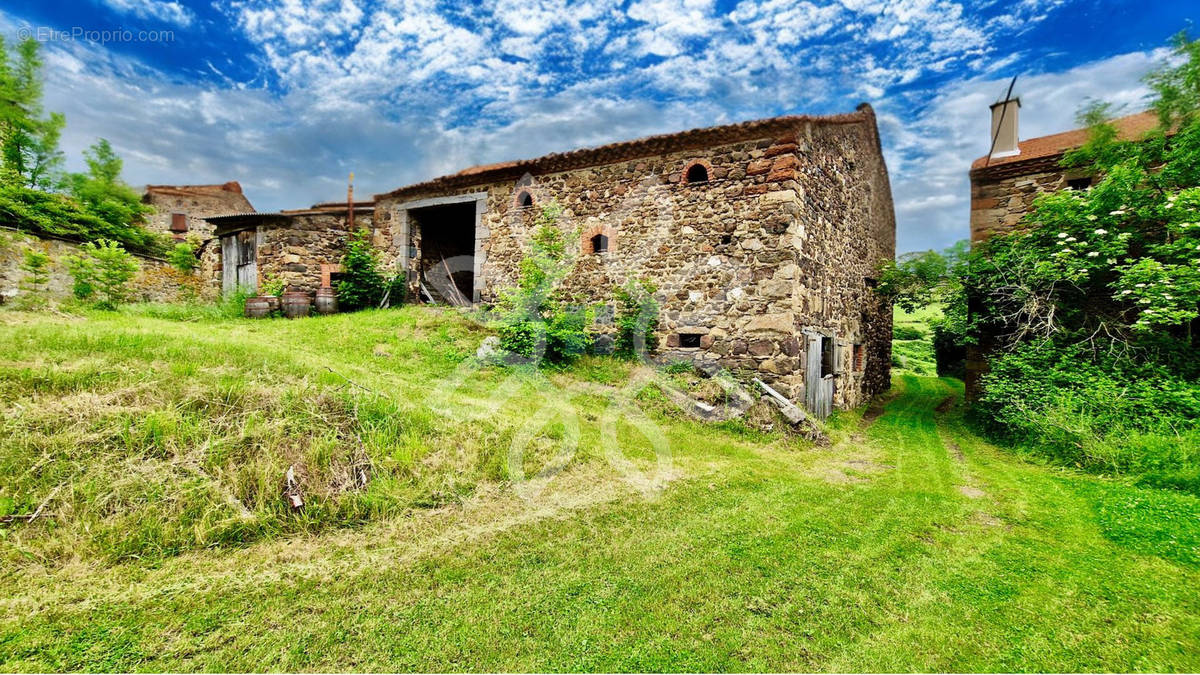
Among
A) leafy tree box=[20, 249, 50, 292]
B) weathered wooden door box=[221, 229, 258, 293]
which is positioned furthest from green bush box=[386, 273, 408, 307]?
leafy tree box=[20, 249, 50, 292]

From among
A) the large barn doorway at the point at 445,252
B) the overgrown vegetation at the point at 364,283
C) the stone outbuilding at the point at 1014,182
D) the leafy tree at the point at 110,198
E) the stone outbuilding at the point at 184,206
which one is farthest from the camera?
the stone outbuilding at the point at 184,206

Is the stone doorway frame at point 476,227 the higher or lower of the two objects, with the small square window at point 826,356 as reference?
higher

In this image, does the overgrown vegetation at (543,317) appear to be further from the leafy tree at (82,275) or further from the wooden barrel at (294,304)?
→ the leafy tree at (82,275)

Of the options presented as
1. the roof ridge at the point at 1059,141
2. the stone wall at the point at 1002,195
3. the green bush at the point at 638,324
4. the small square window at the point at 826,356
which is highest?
the roof ridge at the point at 1059,141

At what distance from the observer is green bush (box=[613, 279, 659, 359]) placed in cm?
925

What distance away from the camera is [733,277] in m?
8.59

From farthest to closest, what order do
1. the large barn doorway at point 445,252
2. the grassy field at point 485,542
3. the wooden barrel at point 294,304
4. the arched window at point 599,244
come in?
the large barn doorway at point 445,252 → the wooden barrel at point 294,304 → the arched window at point 599,244 → the grassy field at point 485,542

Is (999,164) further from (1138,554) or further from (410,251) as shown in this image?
(410,251)

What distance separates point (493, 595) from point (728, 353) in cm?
653

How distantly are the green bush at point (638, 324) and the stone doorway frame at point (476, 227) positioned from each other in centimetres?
432

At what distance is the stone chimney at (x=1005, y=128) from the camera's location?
1085cm

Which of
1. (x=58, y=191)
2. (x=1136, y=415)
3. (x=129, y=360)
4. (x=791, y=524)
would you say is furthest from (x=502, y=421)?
(x=58, y=191)

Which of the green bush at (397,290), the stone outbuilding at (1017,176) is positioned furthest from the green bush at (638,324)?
the stone outbuilding at (1017,176)

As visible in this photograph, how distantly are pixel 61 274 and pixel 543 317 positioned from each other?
34.9 feet
